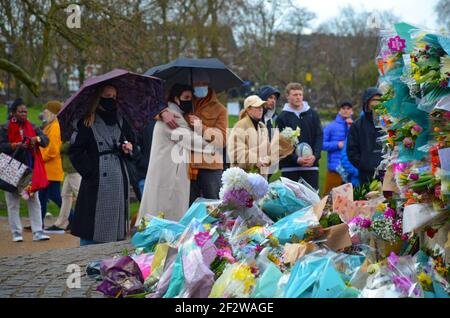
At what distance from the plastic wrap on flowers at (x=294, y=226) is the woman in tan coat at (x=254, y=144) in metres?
3.07

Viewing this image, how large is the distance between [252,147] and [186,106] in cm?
110

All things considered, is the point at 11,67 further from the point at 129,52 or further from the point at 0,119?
the point at 0,119

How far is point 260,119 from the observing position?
9.94 m

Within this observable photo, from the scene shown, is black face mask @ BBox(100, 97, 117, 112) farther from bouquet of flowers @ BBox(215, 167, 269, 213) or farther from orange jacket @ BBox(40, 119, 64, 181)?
orange jacket @ BBox(40, 119, 64, 181)

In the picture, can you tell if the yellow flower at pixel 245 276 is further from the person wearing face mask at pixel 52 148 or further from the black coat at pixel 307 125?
the person wearing face mask at pixel 52 148

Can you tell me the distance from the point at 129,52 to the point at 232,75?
8.80m

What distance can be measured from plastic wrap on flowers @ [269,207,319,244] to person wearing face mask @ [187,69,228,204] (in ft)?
8.81

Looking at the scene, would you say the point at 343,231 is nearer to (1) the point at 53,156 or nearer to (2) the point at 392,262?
(2) the point at 392,262

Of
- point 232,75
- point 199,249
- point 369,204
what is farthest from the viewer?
point 232,75

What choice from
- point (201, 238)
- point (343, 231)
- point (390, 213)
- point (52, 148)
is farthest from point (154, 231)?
point (52, 148)

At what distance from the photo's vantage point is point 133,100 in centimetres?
827

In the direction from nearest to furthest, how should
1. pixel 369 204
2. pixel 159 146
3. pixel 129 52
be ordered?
pixel 369 204
pixel 159 146
pixel 129 52

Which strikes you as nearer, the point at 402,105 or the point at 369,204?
the point at 402,105
